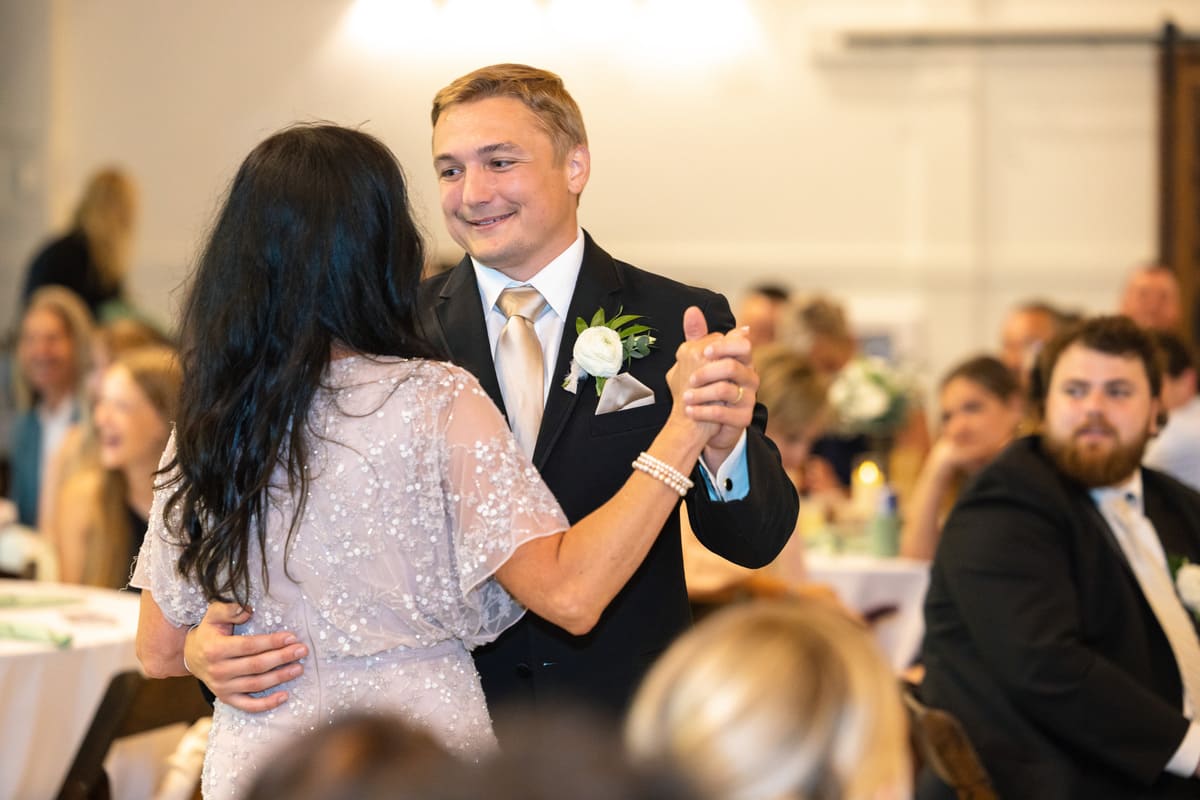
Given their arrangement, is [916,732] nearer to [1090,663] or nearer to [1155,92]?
[1090,663]

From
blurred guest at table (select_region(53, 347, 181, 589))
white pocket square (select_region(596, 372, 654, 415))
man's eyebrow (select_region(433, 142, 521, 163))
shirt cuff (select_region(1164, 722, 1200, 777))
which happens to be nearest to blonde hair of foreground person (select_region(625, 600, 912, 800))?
white pocket square (select_region(596, 372, 654, 415))

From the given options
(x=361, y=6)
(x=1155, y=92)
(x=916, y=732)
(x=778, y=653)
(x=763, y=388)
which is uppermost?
(x=361, y=6)

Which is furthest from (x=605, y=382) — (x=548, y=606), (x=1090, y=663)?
(x=1090, y=663)

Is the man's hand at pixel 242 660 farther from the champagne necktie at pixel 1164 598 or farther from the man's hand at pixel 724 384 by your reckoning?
the champagne necktie at pixel 1164 598

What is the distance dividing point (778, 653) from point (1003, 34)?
8975 millimetres

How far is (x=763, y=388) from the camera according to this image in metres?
5.82

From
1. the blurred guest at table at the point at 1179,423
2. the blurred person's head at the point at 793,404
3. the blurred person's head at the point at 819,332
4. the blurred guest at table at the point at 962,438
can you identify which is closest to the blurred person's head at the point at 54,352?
the blurred person's head at the point at 793,404

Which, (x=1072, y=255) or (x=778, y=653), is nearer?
(x=778, y=653)

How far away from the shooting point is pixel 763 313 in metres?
8.42

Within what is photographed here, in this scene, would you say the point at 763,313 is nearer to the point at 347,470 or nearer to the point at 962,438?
the point at 962,438

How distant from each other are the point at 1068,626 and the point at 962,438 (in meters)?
2.51

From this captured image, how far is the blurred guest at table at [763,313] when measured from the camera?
8398mm

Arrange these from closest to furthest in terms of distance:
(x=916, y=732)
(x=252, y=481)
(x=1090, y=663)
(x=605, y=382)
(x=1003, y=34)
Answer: (x=252, y=481)
(x=605, y=382)
(x=916, y=732)
(x=1090, y=663)
(x=1003, y=34)

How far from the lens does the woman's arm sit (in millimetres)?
2209
